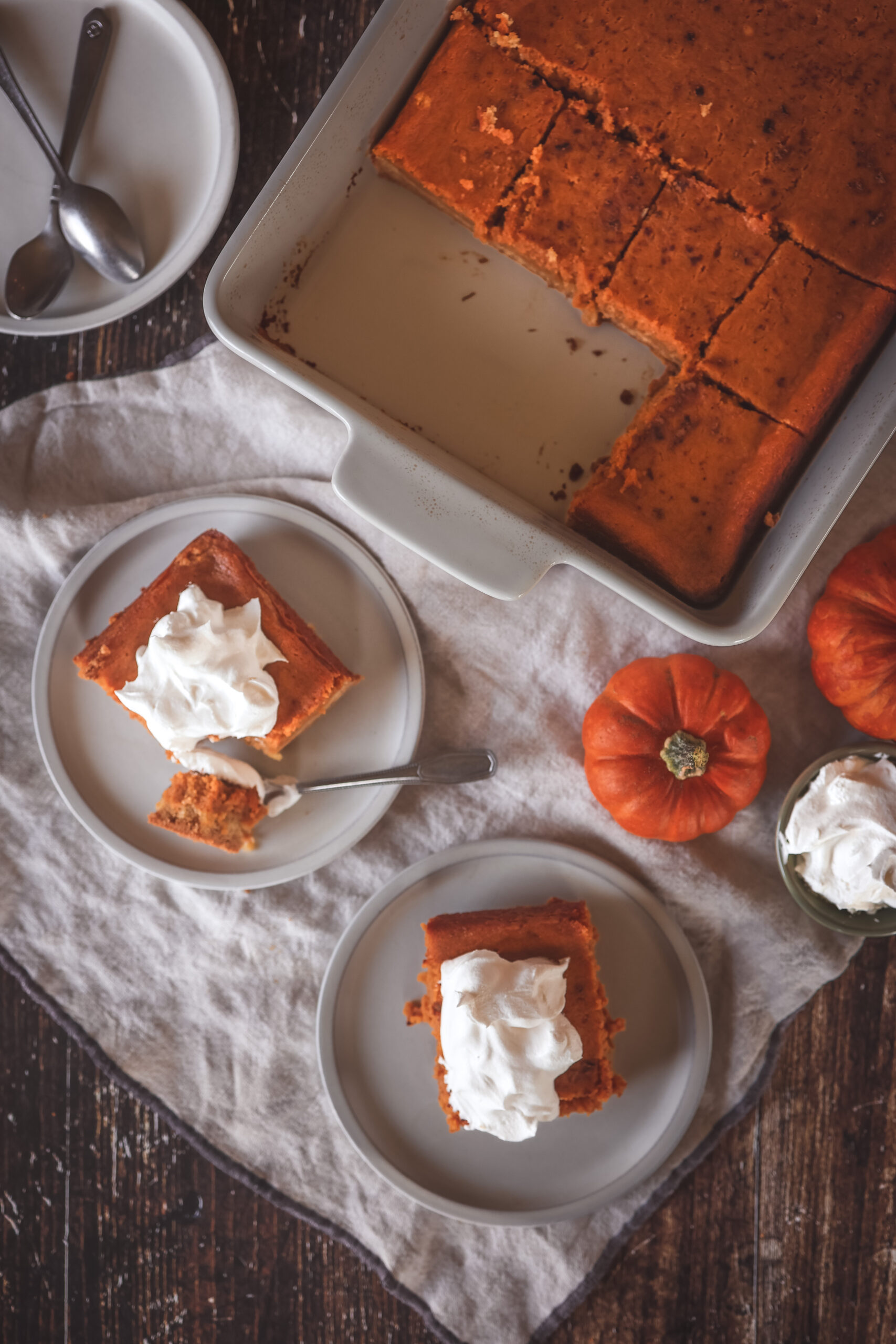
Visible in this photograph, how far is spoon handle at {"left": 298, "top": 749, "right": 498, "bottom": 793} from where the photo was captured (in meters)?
2.01

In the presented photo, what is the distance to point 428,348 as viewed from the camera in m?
2.01

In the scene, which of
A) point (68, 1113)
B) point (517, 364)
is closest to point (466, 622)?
point (517, 364)

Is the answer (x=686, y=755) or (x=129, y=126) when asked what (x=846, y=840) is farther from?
(x=129, y=126)

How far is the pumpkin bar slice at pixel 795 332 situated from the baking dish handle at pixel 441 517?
0.60 m

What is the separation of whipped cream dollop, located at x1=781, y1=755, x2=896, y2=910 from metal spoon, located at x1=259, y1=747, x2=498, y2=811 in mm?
717

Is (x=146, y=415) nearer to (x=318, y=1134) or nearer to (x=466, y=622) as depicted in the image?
(x=466, y=622)

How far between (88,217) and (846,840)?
7.20 feet

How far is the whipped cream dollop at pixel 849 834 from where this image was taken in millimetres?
1857

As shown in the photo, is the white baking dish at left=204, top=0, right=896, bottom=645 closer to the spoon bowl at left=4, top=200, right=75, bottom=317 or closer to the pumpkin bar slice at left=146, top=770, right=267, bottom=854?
the spoon bowl at left=4, top=200, right=75, bottom=317

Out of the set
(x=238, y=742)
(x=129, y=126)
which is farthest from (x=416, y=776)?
(x=129, y=126)

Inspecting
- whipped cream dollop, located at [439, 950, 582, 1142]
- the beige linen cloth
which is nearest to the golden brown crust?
the beige linen cloth

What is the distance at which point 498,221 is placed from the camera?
1990 millimetres

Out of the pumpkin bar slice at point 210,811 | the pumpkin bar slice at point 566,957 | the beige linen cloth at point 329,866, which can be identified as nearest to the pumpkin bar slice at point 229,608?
the pumpkin bar slice at point 210,811

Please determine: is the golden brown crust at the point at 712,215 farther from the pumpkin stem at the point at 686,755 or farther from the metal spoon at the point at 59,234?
the metal spoon at the point at 59,234
